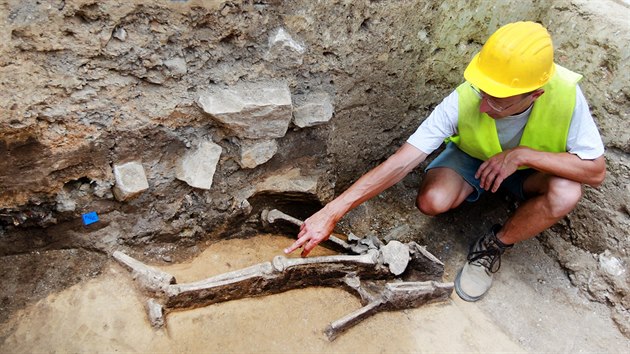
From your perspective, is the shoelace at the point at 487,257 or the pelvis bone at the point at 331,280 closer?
the pelvis bone at the point at 331,280

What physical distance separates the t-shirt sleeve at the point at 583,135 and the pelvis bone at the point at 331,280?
870 mm

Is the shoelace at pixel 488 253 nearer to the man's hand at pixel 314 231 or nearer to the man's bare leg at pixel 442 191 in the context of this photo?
the man's bare leg at pixel 442 191

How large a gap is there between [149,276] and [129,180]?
0.43m

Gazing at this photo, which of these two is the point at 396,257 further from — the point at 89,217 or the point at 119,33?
the point at 119,33

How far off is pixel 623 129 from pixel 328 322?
1.80 m

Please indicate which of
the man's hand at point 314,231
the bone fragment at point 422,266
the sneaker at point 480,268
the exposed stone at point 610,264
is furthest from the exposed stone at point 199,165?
the exposed stone at point 610,264

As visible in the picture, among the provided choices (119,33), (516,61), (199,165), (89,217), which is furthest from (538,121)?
(89,217)

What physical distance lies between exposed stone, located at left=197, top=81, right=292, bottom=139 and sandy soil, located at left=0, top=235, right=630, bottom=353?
65cm

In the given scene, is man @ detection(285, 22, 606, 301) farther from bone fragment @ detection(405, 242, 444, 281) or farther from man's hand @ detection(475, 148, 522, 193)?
bone fragment @ detection(405, 242, 444, 281)

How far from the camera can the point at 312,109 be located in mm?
2857

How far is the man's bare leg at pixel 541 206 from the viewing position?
109 inches

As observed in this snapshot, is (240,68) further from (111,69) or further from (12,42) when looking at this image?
(12,42)

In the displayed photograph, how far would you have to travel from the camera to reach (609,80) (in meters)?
2.94

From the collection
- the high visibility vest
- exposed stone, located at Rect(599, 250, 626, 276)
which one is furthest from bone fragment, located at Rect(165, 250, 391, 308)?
exposed stone, located at Rect(599, 250, 626, 276)
